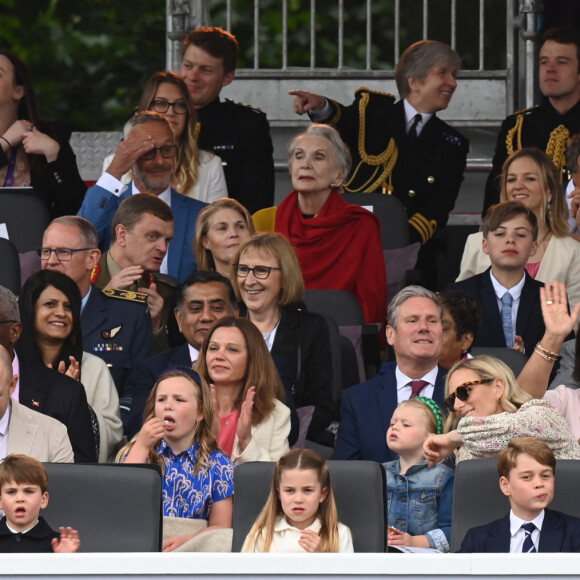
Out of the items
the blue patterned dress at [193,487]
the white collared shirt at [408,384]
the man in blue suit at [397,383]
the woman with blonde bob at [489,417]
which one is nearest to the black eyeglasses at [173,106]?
the man in blue suit at [397,383]

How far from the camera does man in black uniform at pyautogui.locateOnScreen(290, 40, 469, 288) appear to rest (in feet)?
26.5

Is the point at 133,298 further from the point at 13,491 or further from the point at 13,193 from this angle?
the point at 13,491

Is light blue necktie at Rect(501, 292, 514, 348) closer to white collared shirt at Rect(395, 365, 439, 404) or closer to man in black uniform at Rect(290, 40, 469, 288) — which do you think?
white collared shirt at Rect(395, 365, 439, 404)

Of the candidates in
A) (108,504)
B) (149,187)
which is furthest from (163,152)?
(108,504)

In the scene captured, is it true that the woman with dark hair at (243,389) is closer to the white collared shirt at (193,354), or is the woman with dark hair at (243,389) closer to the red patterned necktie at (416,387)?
the white collared shirt at (193,354)

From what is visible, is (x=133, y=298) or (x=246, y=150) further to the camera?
(x=246, y=150)

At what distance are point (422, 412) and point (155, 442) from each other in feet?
2.79

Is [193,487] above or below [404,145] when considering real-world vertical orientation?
below

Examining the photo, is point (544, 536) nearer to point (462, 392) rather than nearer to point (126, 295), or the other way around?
point (462, 392)

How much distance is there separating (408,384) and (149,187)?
182cm

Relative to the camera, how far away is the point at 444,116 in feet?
30.9

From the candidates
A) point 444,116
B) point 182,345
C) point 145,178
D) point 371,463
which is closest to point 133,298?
point 182,345

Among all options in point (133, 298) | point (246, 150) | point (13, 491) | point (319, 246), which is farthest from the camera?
point (246, 150)

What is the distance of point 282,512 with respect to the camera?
16.6 ft
